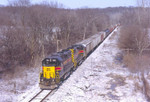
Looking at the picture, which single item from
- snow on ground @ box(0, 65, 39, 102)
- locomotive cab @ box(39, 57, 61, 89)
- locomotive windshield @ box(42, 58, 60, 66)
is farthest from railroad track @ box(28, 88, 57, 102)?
locomotive windshield @ box(42, 58, 60, 66)

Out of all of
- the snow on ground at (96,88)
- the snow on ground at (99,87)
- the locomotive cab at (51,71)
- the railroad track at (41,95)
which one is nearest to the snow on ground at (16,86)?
the snow on ground at (96,88)

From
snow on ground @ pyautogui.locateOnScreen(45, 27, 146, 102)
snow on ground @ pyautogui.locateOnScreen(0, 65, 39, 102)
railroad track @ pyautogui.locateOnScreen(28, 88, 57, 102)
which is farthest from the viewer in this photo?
snow on ground @ pyautogui.locateOnScreen(0, 65, 39, 102)

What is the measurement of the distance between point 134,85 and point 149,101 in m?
3.20

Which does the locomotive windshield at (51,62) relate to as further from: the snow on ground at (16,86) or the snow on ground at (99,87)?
the snow on ground at (16,86)

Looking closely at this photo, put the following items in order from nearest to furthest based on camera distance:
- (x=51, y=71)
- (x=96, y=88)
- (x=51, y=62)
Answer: (x=51, y=71) → (x=51, y=62) → (x=96, y=88)

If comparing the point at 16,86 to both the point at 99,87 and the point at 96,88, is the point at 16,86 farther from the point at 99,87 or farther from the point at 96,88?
the point at 99,87

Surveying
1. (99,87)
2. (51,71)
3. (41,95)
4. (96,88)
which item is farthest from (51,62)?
(99,87)

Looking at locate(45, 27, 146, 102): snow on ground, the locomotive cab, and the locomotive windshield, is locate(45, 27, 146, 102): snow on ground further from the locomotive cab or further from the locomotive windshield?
the locomotive windshield

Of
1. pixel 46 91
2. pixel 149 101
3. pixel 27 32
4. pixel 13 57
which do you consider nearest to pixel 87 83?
pixel 46 91

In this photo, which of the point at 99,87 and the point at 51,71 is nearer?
the point at 51,71

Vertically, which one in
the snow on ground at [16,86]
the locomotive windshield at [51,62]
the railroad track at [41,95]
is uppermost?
the locomotive windshield at [51,62]

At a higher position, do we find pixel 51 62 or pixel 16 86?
pixel 51 62

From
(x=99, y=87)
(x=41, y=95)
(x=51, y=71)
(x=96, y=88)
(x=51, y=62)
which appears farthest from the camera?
(x=99, y=87)

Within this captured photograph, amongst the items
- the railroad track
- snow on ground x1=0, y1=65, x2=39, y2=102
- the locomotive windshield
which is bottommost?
snow on ground x1=0, y1=65, x2=39, y2=102
